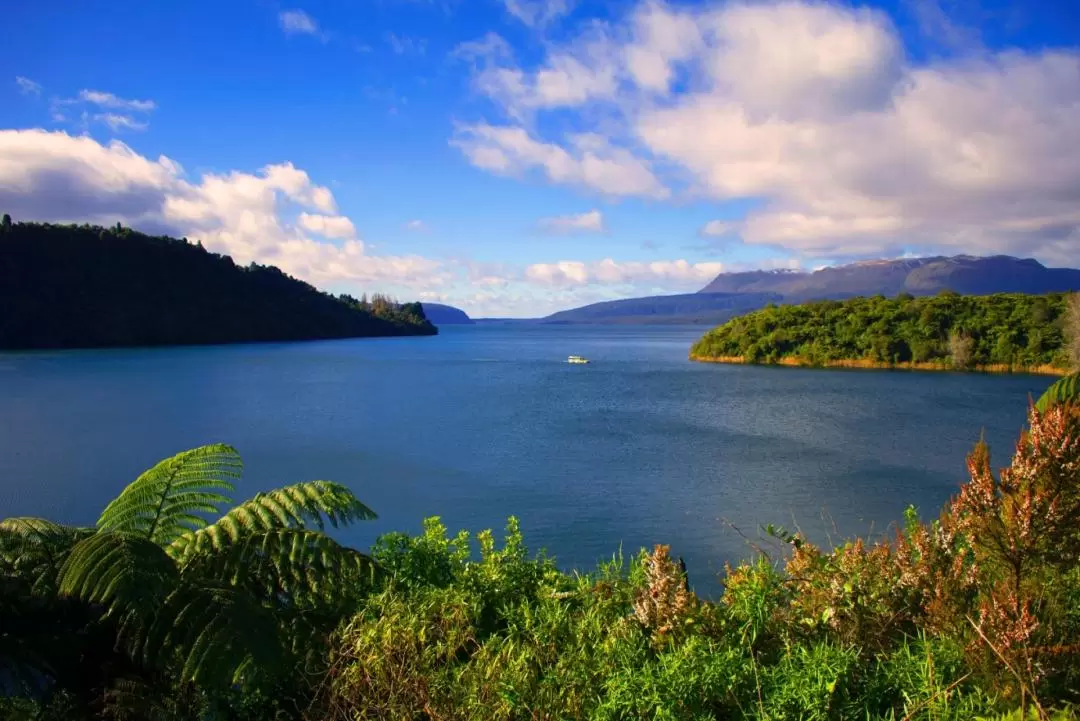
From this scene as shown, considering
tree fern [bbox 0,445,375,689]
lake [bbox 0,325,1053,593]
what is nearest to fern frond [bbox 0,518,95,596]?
tree fern [bbox 0,445,375,689]

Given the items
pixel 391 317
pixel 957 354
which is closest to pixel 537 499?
pixel 957 354

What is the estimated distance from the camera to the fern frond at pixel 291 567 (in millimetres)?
4520

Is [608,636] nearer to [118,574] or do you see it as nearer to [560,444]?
[118,574]

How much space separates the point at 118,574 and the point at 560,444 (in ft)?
64.5

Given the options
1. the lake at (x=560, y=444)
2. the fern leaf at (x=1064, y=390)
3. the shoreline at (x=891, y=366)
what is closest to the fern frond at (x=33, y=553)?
the fern leaf at (x=1064, y=390)

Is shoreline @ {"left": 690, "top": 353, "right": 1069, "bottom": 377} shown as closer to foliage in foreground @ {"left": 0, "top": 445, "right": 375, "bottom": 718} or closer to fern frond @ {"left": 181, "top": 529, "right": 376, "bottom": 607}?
fern frond @ {"left": 181, "top": 529, "right": 376, "bottom": 607}

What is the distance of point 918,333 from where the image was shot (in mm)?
55625

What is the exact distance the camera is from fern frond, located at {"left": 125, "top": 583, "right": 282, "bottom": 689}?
132 inches

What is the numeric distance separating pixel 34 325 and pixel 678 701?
87.9 meters

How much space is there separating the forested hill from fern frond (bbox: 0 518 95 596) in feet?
274

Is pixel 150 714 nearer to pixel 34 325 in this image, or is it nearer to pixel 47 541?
pixel 47 541

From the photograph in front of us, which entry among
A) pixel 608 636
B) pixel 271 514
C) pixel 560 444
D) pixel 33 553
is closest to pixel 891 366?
pixel 560 444

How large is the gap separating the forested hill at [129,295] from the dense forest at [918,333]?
200 ft

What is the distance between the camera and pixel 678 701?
2895mm
